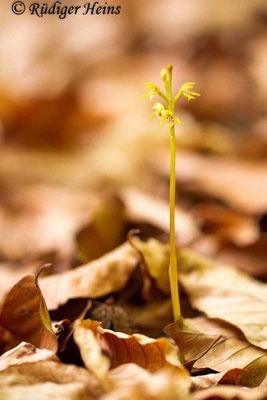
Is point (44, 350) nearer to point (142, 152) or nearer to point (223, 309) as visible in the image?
point (223, 309)

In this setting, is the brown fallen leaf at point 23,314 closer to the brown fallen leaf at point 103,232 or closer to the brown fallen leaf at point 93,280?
the brown fallen leaf at point 93,280

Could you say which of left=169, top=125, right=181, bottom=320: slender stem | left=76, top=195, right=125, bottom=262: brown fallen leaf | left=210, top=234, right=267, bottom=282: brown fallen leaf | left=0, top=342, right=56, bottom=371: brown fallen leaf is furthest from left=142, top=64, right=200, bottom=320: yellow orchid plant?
left=210, top=234, right=267, bottom=282: brown fallen leaf

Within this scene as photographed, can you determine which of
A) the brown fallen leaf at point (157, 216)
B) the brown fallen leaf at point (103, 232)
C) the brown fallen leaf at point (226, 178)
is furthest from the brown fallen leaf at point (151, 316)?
the brown fallen leaf at point (226, 178)

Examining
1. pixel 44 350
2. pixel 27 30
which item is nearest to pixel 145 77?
pixel 27 30

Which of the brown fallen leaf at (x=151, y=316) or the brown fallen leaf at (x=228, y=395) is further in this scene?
the brown fallen leaf at (x=151, y=316)

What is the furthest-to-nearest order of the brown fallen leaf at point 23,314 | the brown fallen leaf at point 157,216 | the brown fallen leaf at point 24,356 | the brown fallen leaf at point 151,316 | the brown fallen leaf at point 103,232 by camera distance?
the brown fallen leaf at point 157,216 → the brown fallen leaf at point 103,232 → the brown fallen leaf at point 151,316 → the brown fallen leaf at point 23,314 → the brown fallen leaf at point 24,356

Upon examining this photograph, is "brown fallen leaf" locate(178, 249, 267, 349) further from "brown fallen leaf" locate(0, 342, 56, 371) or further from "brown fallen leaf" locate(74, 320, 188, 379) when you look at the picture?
"brown fallen leaf" locate(0, 342, 56, 371)

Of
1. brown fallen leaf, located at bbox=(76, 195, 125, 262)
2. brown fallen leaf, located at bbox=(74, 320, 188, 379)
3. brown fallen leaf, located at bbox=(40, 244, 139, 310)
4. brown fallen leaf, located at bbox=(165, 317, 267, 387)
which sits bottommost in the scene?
brown fallen leaf, located at bbox=(165, 317, 267, 387)
